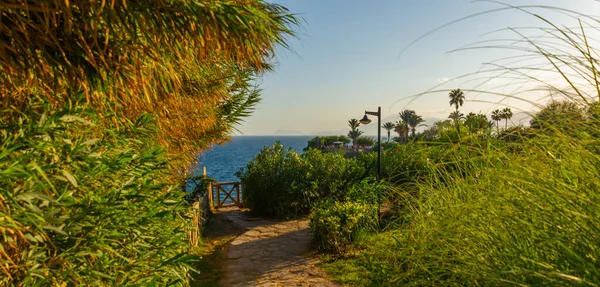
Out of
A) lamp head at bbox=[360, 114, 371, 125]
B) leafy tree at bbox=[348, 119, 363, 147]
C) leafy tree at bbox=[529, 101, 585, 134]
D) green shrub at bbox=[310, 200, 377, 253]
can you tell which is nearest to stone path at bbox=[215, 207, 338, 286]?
green shrub at bbox=[310, 200, 377, 253]

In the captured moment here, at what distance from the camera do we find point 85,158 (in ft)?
7.94

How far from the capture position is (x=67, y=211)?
2.35m

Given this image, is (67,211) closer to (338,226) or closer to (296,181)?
(338,226)

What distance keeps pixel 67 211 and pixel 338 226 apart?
6.00 metres

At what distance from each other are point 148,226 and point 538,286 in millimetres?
2490

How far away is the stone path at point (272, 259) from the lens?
263 inches

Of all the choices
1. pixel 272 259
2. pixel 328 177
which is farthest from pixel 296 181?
pixel 272 259

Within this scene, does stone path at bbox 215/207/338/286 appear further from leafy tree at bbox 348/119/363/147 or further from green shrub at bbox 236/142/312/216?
leafy tree at bbox 348/119/363/147

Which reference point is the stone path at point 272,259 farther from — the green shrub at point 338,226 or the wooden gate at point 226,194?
the wooden gate at point 226,194

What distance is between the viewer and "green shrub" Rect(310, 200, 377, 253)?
25.6ft

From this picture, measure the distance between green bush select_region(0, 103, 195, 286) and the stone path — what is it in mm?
4149

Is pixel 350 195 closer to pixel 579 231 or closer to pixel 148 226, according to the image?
pixel 148 226

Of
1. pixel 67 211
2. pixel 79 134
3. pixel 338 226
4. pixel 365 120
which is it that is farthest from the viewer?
pixel 365 120

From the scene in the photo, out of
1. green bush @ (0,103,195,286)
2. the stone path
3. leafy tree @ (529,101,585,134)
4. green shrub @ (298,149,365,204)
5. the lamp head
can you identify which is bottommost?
the stone path
